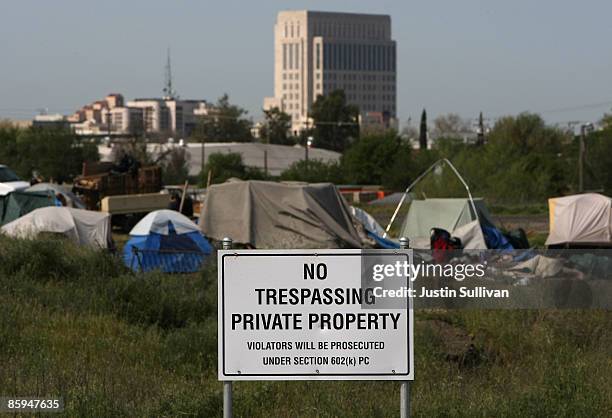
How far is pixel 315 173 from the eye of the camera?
3182 inches

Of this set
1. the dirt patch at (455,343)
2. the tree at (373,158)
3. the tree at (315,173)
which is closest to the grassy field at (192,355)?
the dirt patch at (455,343)

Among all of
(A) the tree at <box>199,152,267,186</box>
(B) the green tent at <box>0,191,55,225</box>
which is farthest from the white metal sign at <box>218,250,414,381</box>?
(A) the tree at <box>199,152,267,186</box>

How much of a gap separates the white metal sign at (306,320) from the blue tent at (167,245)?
17.6m

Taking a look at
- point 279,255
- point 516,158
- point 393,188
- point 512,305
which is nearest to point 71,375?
point 279,255

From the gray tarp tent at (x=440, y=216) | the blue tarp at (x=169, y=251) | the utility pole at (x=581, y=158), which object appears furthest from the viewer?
the utility pole at (x=581, y=158)

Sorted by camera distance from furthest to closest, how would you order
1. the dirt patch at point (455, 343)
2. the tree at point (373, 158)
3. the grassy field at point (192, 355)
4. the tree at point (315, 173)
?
the tree at point (373, 158) < the tree at point (315, 173) < the dirt patch at point (455, 343) < the grassy field at point (192, 355)

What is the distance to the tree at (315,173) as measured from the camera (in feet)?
260

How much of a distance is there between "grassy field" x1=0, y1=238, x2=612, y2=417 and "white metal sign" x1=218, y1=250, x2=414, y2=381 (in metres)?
1.38

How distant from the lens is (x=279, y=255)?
21.5 feet

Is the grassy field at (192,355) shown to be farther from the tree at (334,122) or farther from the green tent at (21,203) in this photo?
the tree at (334,122)

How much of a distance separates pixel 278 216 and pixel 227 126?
391ft

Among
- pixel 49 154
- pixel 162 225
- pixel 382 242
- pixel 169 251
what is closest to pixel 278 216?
pixel 382 242

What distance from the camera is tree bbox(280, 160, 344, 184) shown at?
79.2 m

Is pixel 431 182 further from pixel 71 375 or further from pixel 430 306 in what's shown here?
pixel 71 375
